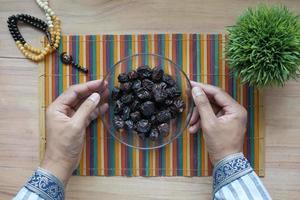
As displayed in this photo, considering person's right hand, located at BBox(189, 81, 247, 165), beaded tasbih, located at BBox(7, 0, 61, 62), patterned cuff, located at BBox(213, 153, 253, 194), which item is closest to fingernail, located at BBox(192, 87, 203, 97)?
person's right hand, located at BBox(189, 81, 247, 165)

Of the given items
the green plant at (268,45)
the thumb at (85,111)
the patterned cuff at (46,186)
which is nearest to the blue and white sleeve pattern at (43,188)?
the patterned cuff at (46,186)

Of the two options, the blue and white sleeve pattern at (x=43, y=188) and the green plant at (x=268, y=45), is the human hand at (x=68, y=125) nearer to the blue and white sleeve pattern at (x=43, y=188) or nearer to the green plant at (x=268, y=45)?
the blue and white sleeve pattern at (x=43, y=188)

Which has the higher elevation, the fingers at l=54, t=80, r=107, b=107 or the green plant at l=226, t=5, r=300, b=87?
the green plant at l=226, t=5, r=300, b=87

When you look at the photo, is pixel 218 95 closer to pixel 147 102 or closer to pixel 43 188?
pixel 147 102

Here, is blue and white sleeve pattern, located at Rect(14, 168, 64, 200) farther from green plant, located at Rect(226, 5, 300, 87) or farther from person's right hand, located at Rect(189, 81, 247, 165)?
green plant, located at Rect(226, 5, 300, 87)

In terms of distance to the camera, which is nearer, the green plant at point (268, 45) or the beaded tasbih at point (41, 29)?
the green plant at point (268, 45)
